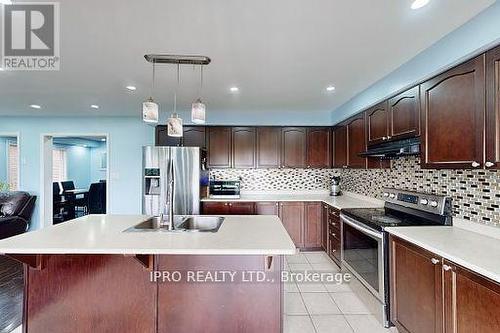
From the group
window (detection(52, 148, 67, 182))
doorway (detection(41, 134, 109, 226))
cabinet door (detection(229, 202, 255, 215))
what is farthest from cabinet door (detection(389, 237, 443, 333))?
window (detection(52, 148, 67, 182))

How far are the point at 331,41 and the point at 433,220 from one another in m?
1.76

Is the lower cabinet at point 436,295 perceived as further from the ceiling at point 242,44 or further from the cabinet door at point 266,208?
the cabinet door at point 266,208

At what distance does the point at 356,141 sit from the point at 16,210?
5733 millimetres

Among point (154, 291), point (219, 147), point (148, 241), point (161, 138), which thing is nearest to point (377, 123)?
point (219, 147)

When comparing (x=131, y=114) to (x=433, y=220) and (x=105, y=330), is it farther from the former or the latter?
(x=433, y=220)

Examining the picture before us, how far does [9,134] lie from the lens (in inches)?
206

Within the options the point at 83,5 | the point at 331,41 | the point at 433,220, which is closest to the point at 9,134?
the point at 83,5

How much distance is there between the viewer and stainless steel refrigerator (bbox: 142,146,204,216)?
3.99 m

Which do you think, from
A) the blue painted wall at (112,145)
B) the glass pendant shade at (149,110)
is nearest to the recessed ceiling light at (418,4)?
the glass pendant shade at (149,110)

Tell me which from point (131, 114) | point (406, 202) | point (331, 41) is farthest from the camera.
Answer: point (131, 114)

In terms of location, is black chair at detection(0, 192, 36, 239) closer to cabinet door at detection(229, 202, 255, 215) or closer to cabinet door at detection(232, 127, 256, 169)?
cabinet door at detection(229, 202, 255, 215)

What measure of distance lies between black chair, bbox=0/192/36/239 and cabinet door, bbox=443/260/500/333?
19.1 ft

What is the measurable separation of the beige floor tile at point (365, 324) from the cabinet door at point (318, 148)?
2.59 meters

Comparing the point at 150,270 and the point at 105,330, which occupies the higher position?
the point at 150,270
